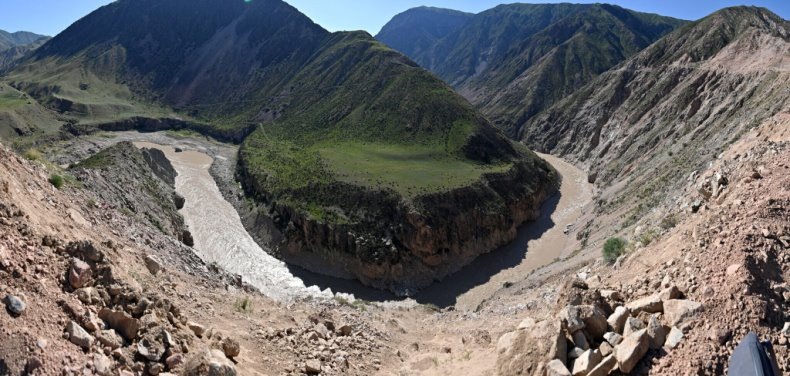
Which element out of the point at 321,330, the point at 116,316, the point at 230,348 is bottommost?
the point at 321,330

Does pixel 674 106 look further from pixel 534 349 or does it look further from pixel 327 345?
pixel 534 349

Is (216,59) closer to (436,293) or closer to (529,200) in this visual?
(529,200)

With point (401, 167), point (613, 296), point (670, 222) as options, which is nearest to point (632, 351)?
point (613, 296)

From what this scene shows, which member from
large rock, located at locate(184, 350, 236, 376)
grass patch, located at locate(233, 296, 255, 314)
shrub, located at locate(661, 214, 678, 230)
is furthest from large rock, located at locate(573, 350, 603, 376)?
grass patch, located at locate(233, 296, 255, 314)

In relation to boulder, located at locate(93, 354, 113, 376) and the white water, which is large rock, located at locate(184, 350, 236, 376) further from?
the white water

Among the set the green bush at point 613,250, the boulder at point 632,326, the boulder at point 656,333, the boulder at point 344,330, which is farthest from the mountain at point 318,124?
the boulder at point 656,333

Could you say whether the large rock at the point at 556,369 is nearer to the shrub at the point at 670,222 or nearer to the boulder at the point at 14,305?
the boulder at the point at 14,305
